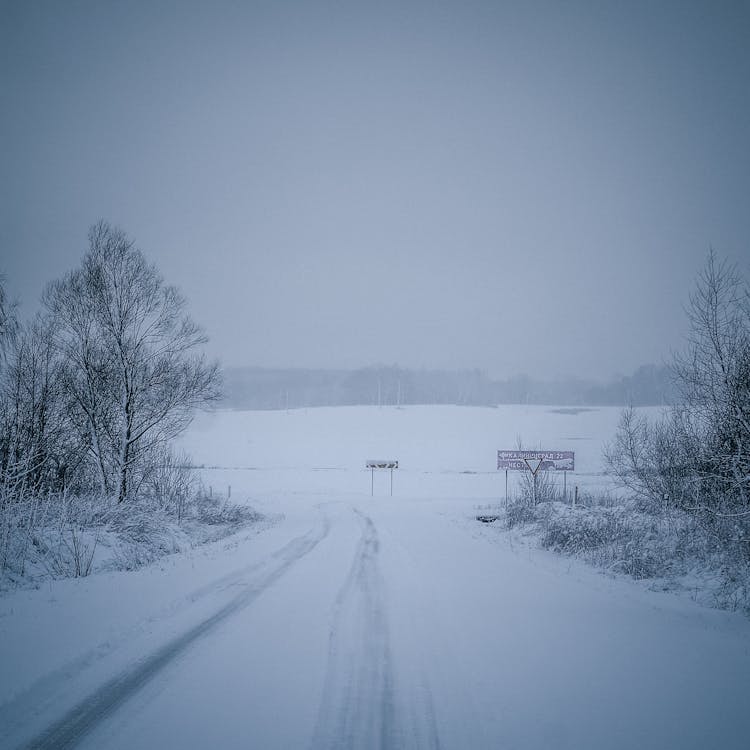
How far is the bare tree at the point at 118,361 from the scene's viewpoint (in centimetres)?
1259

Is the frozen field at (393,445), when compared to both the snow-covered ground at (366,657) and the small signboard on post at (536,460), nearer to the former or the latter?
the small signboard on post at (536,460)

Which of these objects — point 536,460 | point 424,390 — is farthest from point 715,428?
point 424,390

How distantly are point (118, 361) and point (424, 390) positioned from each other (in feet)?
313

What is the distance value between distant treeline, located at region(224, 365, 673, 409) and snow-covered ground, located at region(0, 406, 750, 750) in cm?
8877

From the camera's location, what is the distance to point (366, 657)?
4.56 metres

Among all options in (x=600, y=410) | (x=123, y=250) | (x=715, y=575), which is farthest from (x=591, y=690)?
(x=600, y=410)

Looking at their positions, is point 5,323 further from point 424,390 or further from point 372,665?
point 424,390

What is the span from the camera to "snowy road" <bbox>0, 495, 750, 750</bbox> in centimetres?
328

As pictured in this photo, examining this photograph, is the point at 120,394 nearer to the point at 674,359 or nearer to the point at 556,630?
the point at 556,630

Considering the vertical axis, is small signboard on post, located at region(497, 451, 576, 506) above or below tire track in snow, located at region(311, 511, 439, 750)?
below

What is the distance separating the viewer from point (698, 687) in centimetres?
402

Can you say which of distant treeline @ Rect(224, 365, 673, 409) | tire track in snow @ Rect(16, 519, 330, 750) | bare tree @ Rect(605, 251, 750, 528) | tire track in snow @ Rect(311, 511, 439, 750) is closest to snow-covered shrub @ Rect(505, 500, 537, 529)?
bare tree @ Rect(605, 251, 750, 528)

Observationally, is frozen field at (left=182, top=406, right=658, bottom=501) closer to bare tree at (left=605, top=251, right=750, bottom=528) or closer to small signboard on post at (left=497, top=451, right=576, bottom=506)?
small signboard on post at (left=497, top=451, right=576, bottom=506)

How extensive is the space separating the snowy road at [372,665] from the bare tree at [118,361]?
6.73 m
